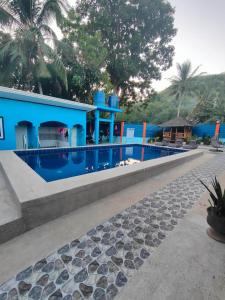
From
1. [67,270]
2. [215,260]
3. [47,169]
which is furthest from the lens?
[47,169]

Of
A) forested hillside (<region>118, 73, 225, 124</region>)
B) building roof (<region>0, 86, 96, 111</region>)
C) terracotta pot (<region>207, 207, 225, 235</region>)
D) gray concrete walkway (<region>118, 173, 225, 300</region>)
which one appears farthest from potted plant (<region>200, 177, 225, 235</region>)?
forested hillside (<region>118, 73, 225, 124</region>)

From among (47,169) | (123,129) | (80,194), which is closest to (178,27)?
(123,129)

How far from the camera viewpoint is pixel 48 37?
12.4 metres

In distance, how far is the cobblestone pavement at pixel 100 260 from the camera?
1644mm

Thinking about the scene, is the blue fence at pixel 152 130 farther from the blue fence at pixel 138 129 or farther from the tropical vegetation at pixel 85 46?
the tropical vegetation at pixel 85 46

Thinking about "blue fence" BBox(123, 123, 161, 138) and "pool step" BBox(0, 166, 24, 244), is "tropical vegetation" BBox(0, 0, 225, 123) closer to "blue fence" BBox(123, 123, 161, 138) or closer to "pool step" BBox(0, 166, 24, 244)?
"blue fence" BBox(123, 123, 161, 138)

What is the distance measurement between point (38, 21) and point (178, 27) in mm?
15299

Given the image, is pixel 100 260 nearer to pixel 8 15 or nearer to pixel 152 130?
pixel 8 15

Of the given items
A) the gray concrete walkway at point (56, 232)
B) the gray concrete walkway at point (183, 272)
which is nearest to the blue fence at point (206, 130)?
the gray concrete walkway at point (56, 232)

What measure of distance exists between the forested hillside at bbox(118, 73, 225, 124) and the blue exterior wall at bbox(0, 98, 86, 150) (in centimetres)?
1395

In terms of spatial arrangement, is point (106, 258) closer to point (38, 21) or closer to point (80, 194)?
point (80, 194)

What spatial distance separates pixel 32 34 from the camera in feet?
37.1

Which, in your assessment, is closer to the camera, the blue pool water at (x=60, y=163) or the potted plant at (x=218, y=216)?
the potted plant at (x=218, y=216)

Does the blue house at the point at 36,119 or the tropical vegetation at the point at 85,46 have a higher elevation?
the tropical vegetation at the point at 85,46
